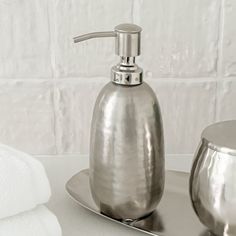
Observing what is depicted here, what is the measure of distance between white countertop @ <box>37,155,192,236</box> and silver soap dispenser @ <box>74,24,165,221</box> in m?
0.02

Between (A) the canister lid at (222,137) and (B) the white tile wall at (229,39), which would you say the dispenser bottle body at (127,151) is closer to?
(A) the canister lid at (222,137)

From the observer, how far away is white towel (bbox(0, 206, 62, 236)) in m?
0.50

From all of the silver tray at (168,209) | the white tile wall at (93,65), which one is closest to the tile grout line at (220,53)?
the white tile wall at (93,65)

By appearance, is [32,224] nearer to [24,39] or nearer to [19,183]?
[19,183]

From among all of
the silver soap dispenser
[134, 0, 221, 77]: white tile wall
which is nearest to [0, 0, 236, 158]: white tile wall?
[134, 0, 221, 77]: white tile wall

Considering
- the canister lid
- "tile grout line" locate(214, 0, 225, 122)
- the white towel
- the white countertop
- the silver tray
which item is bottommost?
the white countertop

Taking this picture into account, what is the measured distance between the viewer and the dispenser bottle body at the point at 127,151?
55 centimetres

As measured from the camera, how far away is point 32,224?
0.51 m

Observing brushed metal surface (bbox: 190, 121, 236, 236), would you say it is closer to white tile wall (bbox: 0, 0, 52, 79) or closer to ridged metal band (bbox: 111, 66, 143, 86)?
ridged metal band (bbox: 111, 66, 143, 86)

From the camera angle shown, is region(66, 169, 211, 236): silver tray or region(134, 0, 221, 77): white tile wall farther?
region(134, 0, 221, 77): white tile wall

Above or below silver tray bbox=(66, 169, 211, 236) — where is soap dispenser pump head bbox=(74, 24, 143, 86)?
above

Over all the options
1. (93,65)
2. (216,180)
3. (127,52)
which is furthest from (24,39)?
(216,180)

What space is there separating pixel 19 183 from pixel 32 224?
0.12 feet

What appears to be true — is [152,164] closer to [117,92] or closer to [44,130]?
[117,92]
